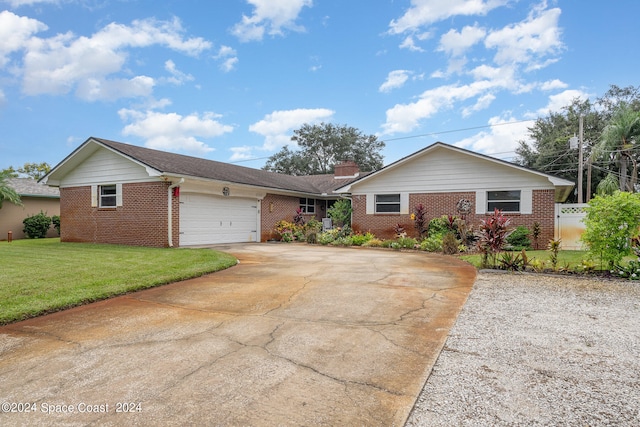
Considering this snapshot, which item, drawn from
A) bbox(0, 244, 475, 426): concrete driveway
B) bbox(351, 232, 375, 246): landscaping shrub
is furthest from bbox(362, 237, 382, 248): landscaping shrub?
bbox(0, 244, 475, 426): concrete driveway

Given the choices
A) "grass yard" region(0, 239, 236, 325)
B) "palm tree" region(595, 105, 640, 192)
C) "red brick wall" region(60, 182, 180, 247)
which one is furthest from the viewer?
"palm tree" region(595, 105, 640, 192)

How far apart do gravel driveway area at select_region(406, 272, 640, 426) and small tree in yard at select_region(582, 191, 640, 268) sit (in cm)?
180

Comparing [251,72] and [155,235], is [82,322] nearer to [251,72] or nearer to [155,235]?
[155,235]

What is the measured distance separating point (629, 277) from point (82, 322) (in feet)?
30.7

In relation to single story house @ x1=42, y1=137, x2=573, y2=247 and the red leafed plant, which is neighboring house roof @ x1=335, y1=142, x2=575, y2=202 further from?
the red leafed plant

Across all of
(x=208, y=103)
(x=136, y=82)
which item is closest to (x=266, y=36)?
(x=208, y=103)

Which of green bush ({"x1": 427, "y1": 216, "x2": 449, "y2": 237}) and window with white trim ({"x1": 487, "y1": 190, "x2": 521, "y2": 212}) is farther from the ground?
window with white trim ({"x1": 487, "y1": 190, "x2": 521, "y2": 212})

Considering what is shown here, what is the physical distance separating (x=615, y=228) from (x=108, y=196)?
16478 mm

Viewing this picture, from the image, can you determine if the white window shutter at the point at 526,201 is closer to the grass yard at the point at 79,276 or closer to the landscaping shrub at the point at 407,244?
the landscaping shrub at the point at 407,244

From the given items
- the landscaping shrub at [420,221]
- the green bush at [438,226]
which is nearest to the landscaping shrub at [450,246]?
the green bush at [438,226]

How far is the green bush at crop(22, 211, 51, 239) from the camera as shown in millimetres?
18781

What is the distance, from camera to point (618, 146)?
1977cm

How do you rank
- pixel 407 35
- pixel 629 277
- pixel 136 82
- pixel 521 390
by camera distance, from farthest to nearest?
pixel 136 82 < pixel 407 35 < pixel 629 277 < pixel 521 390

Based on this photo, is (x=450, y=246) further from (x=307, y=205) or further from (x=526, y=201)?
(x=307, y=205)
